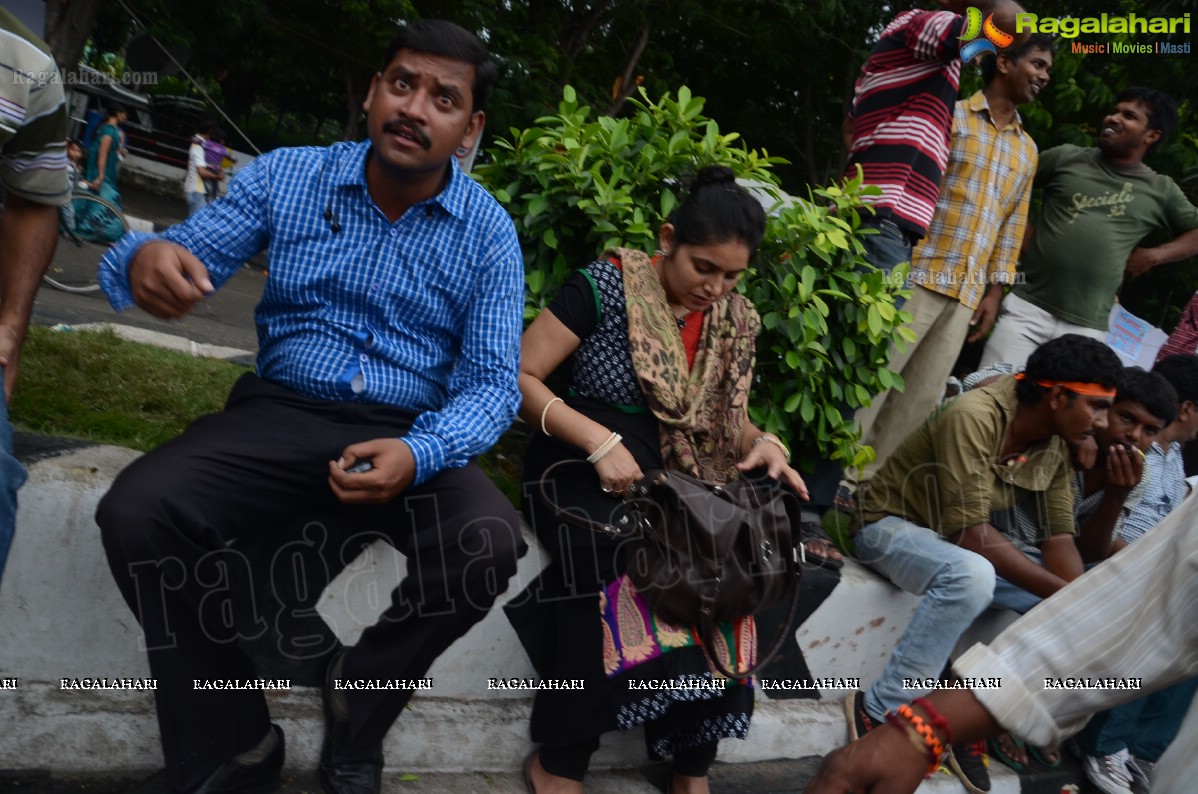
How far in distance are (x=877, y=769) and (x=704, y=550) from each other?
119 centimetres

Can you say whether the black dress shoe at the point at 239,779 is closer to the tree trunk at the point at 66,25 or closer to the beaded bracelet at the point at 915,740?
the beaded bracelet at the point at 915,740

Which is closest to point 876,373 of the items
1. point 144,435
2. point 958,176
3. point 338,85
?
point 958,176

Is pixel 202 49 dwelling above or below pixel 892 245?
below

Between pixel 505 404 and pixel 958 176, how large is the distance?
2828 mm

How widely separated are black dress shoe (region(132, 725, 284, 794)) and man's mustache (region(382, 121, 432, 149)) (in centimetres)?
150

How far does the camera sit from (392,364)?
2.65 metres

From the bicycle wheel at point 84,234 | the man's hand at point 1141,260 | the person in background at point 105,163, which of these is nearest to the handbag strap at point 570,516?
the man's hand at point 1141,260

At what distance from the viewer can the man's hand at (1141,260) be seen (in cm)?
542

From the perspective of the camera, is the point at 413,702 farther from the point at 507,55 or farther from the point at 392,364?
the point at 507,55

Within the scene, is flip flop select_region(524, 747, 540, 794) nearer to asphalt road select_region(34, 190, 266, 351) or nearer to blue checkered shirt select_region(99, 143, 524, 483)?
blue checkered shirt select_region(99, 143, 524, 483)

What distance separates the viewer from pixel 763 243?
3561 mm

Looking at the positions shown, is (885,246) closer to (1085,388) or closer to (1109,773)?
(1085,388)

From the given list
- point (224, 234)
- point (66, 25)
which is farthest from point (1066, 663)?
point (66, 25)

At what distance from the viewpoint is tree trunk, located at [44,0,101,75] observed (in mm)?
11469
